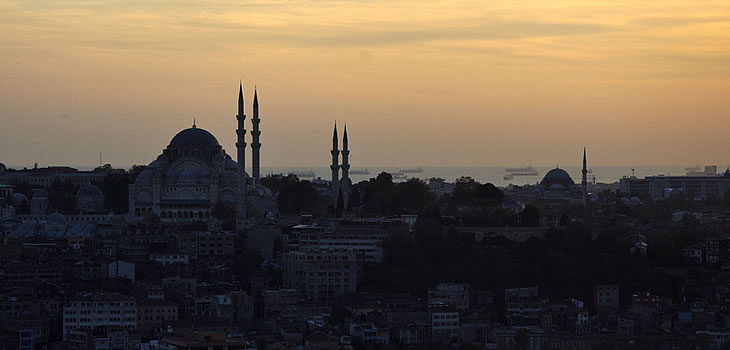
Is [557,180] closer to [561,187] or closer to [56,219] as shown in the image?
[561,187]

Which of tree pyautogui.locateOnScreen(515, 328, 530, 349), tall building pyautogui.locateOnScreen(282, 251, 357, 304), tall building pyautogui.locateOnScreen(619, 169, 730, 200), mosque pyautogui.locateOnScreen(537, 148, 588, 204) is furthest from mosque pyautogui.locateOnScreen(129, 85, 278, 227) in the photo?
tall building pyautogui.locateOnScreen(619, 169, 730, 200)

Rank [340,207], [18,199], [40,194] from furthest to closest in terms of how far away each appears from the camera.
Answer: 1. [18,199]
2. [40,194]
3. [340,207]

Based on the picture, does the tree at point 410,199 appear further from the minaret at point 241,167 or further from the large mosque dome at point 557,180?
the large mosque dome at point 557,180

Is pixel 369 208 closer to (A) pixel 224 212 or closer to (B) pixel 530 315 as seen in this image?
(A) pixel 224 212

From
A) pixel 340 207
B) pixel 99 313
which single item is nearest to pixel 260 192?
pixel 340 207

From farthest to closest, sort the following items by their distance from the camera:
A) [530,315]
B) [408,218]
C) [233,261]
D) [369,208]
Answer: [369,208], [408,218], [233,261], [530,315]

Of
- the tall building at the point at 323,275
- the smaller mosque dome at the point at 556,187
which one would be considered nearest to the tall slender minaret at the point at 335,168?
the tall building at the point at 323,275

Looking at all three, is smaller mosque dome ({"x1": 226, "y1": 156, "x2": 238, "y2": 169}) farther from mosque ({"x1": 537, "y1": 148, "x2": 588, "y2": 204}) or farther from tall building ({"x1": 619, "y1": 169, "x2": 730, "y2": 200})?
tall building ({"x1": 619, "y1": 169, "x2": 730, "y2": 200})

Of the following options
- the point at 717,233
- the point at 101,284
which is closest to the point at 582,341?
the point at 101,284
